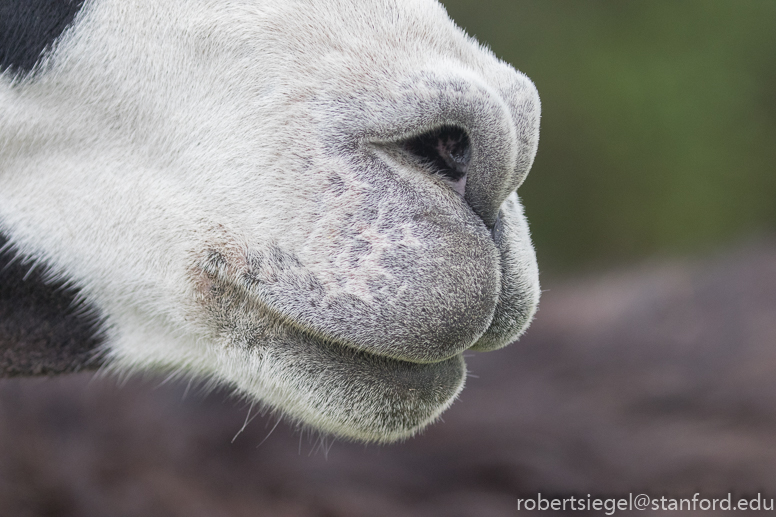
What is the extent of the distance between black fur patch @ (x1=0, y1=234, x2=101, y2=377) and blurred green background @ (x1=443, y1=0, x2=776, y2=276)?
12.2 feet

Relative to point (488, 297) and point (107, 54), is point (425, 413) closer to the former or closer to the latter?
point (488, 297)

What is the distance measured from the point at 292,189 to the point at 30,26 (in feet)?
1.41

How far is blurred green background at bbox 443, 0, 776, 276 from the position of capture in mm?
4652

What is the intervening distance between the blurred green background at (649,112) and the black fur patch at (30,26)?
383 cm

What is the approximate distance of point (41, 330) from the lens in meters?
1.17

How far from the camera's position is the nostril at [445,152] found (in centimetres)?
91

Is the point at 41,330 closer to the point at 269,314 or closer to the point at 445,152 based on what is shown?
the point at 269,314

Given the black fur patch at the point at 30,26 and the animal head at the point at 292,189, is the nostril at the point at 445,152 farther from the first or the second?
the black fur patch at the point at 30,26

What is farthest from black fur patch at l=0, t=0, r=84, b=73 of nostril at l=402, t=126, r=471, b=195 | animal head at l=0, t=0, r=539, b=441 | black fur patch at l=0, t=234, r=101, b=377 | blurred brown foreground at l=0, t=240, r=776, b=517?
blurred brown foreground at l=0, t=240, r=776, b=517

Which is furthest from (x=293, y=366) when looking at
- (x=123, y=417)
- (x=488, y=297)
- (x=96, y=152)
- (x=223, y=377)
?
(x=123, y=417)

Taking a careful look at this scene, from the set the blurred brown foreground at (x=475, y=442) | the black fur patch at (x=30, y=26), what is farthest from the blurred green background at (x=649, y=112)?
the black fur patch at (x=30, y=26)

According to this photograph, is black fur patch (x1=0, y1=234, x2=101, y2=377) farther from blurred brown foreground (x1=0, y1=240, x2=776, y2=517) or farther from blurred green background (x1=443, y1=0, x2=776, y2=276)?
blurred green background (x1=443, y1=0, x2=776, y2=276)

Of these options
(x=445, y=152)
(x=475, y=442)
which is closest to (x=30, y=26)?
(x=445, y=152)

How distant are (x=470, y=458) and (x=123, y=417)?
1011mm
